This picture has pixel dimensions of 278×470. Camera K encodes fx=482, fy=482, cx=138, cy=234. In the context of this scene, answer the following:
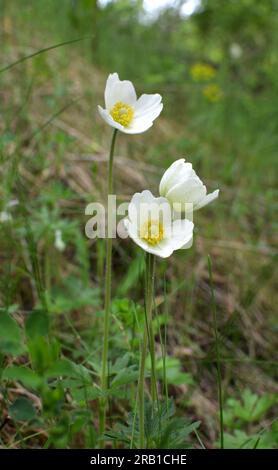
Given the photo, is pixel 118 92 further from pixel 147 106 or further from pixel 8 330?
pixel 8 330

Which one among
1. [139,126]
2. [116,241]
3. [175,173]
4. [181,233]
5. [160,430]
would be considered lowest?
[160,430]

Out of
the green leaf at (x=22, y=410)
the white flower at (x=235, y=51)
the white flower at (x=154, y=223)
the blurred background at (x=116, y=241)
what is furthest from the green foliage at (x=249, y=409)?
the white flower at (x=235, y=51)

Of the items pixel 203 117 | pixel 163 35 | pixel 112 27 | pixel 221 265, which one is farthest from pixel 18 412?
pixel 163 35

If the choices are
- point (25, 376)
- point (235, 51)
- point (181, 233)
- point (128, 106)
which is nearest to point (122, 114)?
point (128, 106)

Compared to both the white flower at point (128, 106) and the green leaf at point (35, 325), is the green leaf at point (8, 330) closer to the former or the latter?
the green leaf at point (35, 325)

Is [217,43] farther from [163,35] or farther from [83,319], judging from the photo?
[83,319]

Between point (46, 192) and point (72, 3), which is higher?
point (72, 3)
